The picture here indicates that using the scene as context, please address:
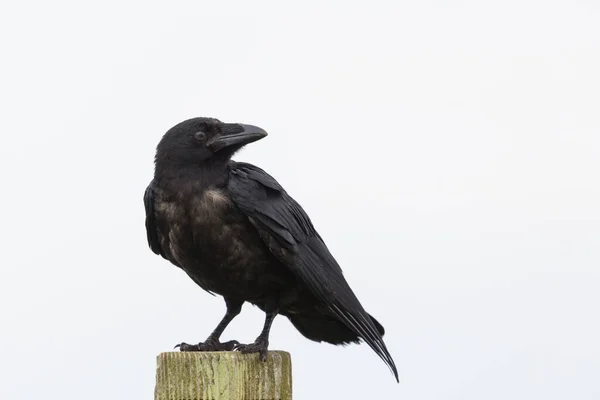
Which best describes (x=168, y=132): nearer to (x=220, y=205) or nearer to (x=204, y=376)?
(x=220, y=205)

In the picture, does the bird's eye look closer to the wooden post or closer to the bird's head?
the bird's head

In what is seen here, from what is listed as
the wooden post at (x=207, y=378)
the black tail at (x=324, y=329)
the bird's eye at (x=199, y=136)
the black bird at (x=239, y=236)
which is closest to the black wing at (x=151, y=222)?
the black bird at (x=239, y=236)

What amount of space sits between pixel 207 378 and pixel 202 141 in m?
2.34

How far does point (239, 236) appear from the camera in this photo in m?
6.12

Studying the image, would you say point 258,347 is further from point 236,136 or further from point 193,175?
point 236,136

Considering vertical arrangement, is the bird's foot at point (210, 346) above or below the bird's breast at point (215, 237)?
below

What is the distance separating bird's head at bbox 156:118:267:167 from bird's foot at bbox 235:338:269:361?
1.48 meters

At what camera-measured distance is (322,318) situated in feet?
21.3

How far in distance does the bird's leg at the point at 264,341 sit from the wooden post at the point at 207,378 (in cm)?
26

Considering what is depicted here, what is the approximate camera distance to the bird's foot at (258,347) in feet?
15.9

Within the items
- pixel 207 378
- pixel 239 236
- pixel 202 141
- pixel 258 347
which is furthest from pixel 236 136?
pixel 207 378

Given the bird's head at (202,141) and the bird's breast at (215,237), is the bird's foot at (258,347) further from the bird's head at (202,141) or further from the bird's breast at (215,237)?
the bird's head at (202,141)

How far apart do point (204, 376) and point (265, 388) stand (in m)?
0.34

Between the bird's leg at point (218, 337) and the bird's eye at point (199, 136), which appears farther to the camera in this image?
the bird's eye at point (199, 136)
